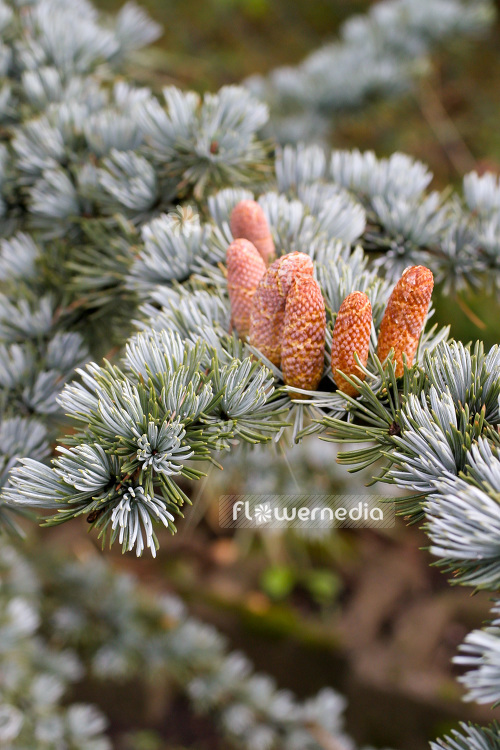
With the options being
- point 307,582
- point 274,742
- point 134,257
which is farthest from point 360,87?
point 307,582

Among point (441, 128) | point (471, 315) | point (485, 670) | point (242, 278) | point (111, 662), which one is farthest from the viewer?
point (441, 128)

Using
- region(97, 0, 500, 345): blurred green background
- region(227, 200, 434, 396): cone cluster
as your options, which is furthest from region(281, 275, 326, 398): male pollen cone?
region(97, 0, 500, 345): blurred green background

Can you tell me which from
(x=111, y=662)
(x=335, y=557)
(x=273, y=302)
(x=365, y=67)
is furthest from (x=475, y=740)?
(x=335, y=557)

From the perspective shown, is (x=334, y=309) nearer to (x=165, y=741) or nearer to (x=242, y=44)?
(x=165, y=741)

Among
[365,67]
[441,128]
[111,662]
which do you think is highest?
[441,128]

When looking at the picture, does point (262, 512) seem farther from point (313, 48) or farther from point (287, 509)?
point (313, 48)

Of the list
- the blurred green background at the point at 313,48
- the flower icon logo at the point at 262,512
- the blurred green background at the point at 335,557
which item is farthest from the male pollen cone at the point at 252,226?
the blurred green background at the point at 313,48
